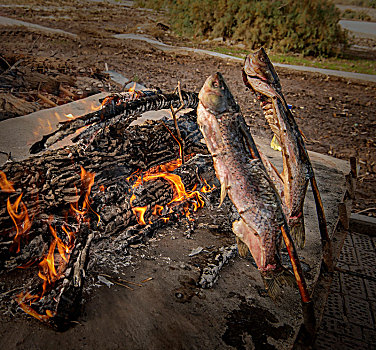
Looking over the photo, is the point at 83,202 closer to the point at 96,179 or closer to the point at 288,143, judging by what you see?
the point at 96,179

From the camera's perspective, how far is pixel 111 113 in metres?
2.56

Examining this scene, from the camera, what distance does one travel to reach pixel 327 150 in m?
6.18

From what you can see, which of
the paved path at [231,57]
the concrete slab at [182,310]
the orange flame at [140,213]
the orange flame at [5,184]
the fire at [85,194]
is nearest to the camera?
the concrete slab at [182,310]

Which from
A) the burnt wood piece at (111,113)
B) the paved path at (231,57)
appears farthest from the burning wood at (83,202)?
the paved path at (231,57)

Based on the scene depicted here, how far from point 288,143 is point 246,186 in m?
0.68

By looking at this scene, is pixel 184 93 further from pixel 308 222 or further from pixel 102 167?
pixel 308 222

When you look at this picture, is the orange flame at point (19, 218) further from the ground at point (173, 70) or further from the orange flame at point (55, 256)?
the ground at point (173, 70)

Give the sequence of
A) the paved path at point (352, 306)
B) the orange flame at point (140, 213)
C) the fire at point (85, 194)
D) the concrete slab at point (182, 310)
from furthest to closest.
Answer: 1. the orange flame at point (140, 213)
2. the fire at point (85, 194)
3. the paved path at point (352, 306)
4. the concrete slab at point (182, 310)

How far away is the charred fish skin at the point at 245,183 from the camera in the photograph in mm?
1555

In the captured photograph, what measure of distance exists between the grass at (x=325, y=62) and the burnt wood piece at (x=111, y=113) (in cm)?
1091

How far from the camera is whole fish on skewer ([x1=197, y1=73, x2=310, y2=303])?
1.56 meters

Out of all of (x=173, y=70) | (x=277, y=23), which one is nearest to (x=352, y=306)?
(x=173, y=70)

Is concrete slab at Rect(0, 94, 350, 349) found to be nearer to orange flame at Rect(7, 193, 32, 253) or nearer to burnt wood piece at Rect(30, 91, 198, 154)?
orange flame at Rect(7, 193, 32, 253)

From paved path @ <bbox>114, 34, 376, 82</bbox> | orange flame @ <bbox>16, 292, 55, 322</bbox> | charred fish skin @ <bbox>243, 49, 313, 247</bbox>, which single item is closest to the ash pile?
orange flame @ <bbox>16, 292, 55, 322</bbox>
